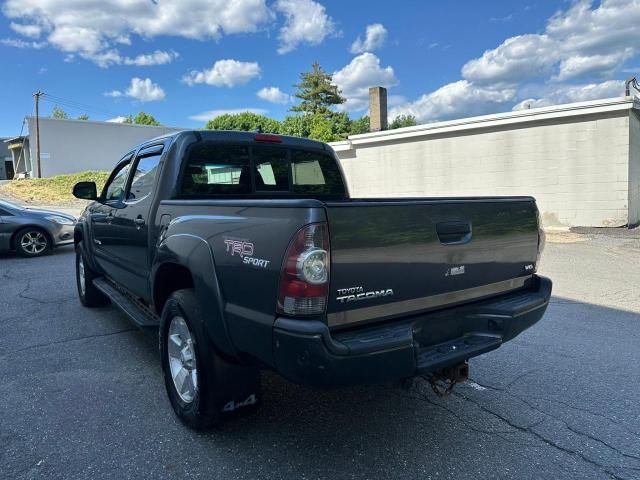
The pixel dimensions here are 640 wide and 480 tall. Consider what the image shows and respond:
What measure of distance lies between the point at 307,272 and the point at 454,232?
1019 millimetres

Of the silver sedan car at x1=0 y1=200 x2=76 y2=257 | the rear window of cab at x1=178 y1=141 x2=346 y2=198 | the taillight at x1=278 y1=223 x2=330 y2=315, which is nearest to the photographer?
the taillight at x1=278 y1=223 x2=330 y2=315

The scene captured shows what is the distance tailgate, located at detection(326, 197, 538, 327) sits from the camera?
7.73ft

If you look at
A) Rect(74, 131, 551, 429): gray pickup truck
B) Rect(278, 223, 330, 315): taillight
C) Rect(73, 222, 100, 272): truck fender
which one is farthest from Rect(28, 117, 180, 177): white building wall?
Rect(278, 223, 330, 315): taillight

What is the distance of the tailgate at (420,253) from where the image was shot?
7.73ft

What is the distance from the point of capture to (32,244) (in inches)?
410

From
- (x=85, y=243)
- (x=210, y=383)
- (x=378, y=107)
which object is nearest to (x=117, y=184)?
(x=85, y=243)

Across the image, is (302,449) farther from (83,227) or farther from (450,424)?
(83,227)

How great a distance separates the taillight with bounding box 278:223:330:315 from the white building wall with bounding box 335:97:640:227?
42.3 ft

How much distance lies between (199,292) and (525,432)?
2.22 meters

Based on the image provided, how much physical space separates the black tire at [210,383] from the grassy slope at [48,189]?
23611mm

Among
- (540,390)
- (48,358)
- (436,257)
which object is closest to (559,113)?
(540,390)

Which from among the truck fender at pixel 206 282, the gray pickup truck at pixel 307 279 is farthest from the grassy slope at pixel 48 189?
the truck fender at pixel 206 282

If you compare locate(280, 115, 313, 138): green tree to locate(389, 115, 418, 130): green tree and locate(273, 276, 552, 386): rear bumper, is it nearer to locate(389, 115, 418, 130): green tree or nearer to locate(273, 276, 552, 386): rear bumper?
locate(389, 115, 418, 130): green tree

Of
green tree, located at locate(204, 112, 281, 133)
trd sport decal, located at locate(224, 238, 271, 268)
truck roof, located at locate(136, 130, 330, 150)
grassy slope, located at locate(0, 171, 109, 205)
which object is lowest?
trd sport decal, located at locate(224, 238, 271, 268)
